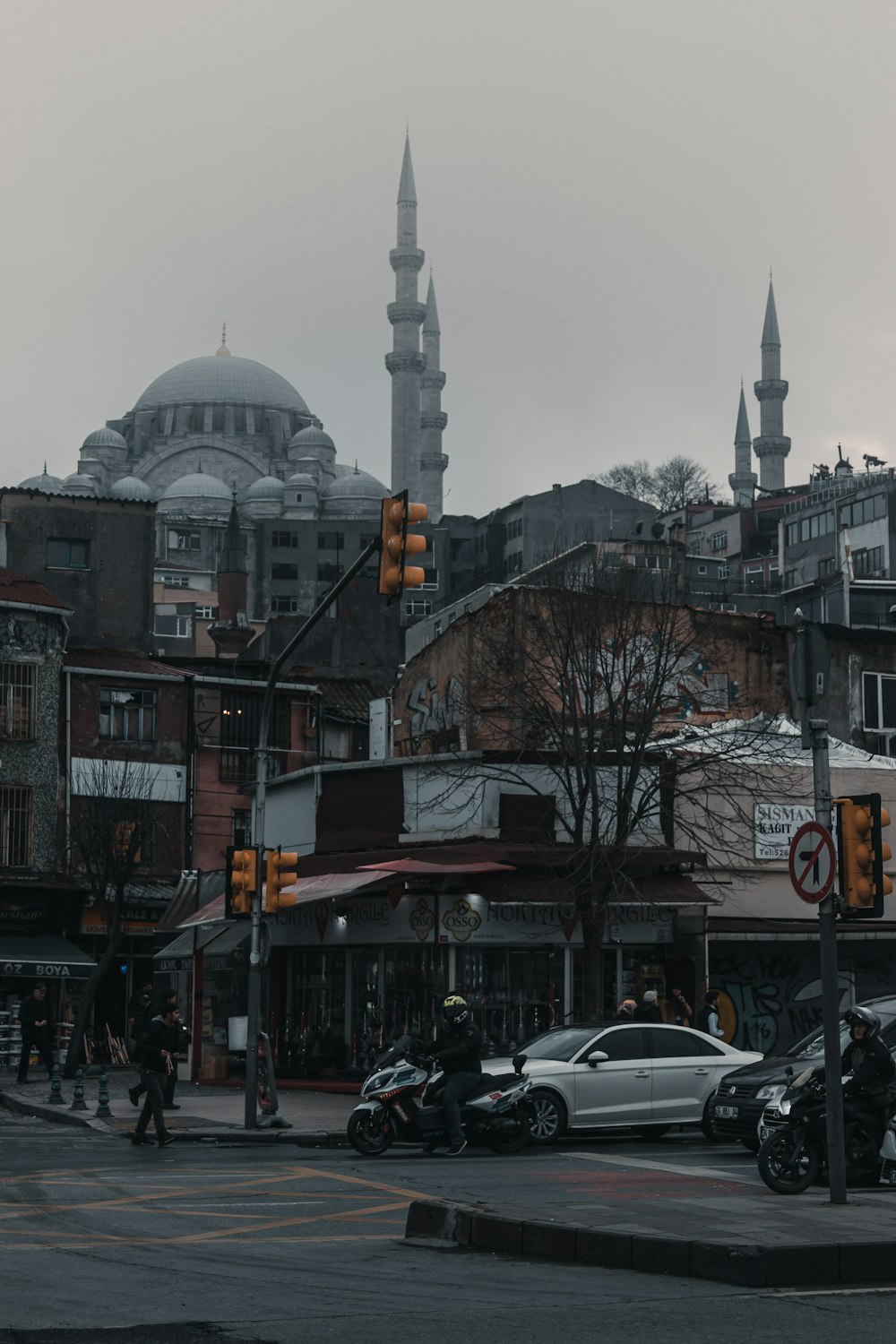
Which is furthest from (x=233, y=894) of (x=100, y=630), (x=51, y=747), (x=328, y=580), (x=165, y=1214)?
(x=328, y=580)

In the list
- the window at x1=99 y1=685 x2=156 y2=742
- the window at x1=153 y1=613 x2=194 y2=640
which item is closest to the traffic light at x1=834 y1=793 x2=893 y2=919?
the window at x1=99 y1=685 x2=156 y2=742

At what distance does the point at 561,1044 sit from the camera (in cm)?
2039

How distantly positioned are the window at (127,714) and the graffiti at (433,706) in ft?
30.7

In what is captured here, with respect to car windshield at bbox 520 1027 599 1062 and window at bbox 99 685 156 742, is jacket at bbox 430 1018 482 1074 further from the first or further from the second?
window at bbox 99 685 156 742

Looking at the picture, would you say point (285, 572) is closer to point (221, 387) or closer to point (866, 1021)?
point (221, 387)

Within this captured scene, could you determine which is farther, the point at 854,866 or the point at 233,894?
the point at 233,894

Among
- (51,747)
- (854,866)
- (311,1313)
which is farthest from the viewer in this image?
(51,747)

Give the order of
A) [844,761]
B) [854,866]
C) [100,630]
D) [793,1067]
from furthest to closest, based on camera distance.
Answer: [100,630] < [844,761] < [793,1067] < [854,866]

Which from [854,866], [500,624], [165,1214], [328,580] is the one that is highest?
[328,580]

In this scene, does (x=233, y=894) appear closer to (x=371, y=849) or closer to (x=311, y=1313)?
(x=371, y=849)

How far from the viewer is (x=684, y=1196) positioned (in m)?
14.3

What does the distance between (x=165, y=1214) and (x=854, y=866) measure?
560 cm

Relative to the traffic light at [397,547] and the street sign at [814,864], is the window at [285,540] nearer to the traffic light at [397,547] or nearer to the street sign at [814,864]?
the traffic light at [397,547]

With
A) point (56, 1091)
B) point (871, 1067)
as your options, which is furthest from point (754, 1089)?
point (56, 1091)
